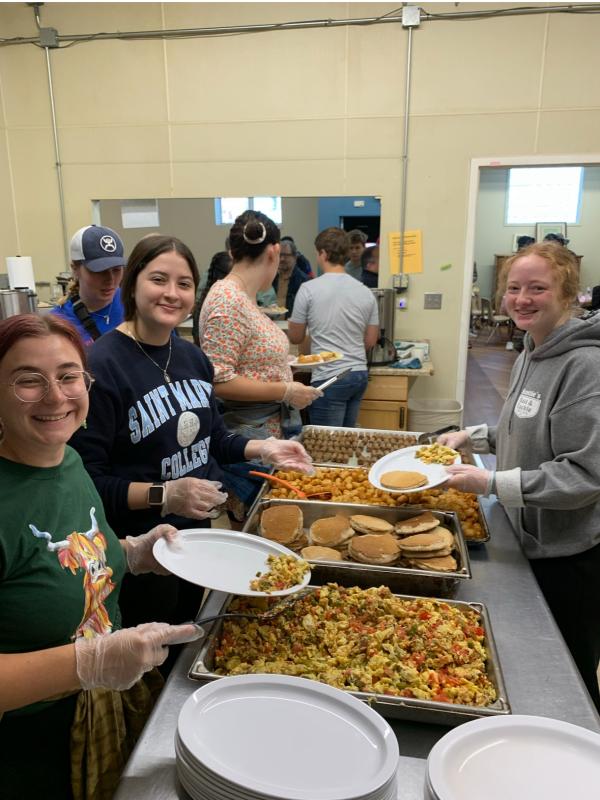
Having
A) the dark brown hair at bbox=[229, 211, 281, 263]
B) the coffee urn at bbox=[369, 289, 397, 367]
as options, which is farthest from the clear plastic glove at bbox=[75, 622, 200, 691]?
the coffee urn at bbox=[369, 289, 397, 367]

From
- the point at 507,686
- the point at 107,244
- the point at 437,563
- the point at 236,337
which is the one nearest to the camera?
the point at 507,686

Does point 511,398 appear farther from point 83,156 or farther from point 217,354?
point 83,156

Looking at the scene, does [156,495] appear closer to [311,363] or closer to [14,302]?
[14,302]

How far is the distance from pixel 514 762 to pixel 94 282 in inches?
84.5

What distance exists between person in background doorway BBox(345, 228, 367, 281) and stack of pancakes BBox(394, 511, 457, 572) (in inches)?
115

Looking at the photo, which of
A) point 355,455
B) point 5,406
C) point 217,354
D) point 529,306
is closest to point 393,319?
point 355,455

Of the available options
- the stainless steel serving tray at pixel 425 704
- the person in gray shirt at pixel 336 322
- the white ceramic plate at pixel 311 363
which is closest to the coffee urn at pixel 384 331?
the person in gray shirt at pixel 336 322

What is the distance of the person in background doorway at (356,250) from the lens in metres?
4.19

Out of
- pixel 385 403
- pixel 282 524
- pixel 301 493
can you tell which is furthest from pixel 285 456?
pixel 385 403

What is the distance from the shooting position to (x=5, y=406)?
0.96 m

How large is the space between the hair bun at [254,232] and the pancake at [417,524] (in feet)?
3.70

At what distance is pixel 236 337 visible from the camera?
81.0 inches

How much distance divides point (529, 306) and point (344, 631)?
0.98m

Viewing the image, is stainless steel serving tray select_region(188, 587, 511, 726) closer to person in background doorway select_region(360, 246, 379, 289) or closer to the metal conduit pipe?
person in background doorway select_region(360, 246, 379, 289)
